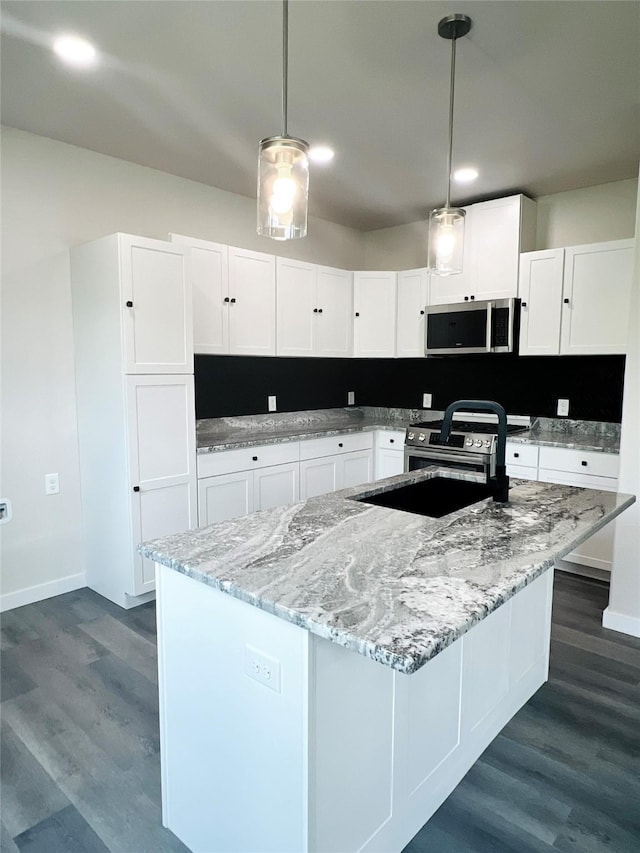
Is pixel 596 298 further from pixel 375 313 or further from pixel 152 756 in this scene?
pixel 152 756

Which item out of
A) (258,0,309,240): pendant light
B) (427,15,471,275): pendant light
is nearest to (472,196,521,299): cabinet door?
(427,15,471,275): pendant light

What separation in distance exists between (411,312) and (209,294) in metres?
1.86

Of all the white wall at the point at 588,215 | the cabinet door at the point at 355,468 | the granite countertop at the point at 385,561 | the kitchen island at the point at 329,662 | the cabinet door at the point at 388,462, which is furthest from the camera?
the cabinet door at the point at 388,462

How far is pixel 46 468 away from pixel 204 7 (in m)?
2.53

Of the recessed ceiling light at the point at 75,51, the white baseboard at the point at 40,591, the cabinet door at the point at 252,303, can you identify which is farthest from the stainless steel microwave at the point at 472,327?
the white baseboard at the point at 40,591

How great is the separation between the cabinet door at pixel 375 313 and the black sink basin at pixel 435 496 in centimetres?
254

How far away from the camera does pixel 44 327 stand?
124 inches

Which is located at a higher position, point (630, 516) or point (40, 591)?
point (630, 516)

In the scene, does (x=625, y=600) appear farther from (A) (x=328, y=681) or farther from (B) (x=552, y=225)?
(B) (x=552, y=225)

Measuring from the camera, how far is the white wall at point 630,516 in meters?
2.79

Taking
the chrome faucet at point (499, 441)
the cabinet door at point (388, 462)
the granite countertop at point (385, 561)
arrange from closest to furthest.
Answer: the granite countertop at point (385, 561) < the chrome faucet at point (499, 441) < the cabinet door at point (388, 462)

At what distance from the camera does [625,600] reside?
290cm

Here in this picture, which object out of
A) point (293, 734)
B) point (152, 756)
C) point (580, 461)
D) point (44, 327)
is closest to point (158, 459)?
point (44, 327)

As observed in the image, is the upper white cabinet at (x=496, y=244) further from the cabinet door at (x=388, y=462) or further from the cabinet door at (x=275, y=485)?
the cabinet door at (x=275, y=485)
